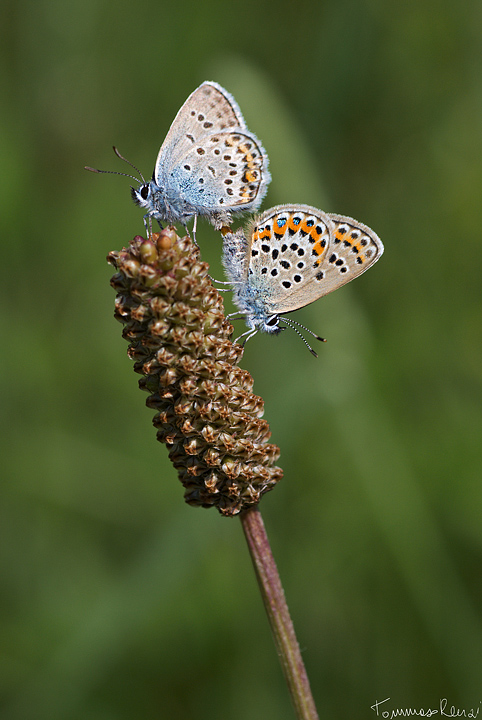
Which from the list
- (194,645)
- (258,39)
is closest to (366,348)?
(194,645)

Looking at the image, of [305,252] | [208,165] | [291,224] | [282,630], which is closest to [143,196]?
[208,165]

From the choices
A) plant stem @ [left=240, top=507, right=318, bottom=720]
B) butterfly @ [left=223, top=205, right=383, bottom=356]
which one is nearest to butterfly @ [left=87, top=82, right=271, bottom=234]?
butterfly @ [left=223, top=205, right=383, bottom=356]

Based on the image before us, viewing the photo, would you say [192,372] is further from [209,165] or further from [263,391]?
[263,391]

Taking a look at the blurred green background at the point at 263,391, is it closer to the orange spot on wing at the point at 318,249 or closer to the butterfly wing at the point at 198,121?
the butterfly wing at the point at 198,121

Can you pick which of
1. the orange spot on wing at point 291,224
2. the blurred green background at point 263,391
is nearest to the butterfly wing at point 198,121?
the orange spot on wing at point 291,224

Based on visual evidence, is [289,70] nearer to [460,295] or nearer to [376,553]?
[460,295]

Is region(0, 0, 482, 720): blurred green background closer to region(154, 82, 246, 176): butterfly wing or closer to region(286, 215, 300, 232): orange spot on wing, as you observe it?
region(154, 82, 246, 176): butterfly wing
